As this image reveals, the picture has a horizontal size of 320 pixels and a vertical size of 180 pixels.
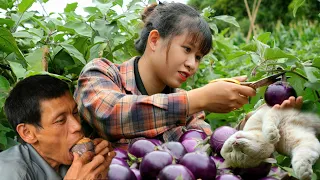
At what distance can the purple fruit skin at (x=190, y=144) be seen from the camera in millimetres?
1511

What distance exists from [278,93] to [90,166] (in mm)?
590

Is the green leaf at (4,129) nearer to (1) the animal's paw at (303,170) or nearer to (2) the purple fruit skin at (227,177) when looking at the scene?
(2) the purple fruit skin at (227,177)

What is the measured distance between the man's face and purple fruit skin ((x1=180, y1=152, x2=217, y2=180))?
0.50 meters

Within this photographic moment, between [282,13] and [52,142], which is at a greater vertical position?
[52,142]

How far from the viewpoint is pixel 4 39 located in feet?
6.47

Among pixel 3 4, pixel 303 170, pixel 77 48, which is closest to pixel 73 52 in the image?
pixel 77 48

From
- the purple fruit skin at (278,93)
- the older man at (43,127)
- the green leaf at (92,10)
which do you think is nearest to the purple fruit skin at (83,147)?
the older man at (43,127)

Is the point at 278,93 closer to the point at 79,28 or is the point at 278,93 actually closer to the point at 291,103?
the point at 291,103

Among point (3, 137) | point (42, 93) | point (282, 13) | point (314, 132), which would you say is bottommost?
point (282, 13)

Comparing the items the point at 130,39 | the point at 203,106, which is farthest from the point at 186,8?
the point at 203,106

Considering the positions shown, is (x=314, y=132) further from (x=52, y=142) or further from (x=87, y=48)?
(x=87, y=48)

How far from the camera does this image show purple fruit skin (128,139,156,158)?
1.47 metres

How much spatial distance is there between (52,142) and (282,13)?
23.0 metres

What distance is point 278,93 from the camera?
128 centimetres
